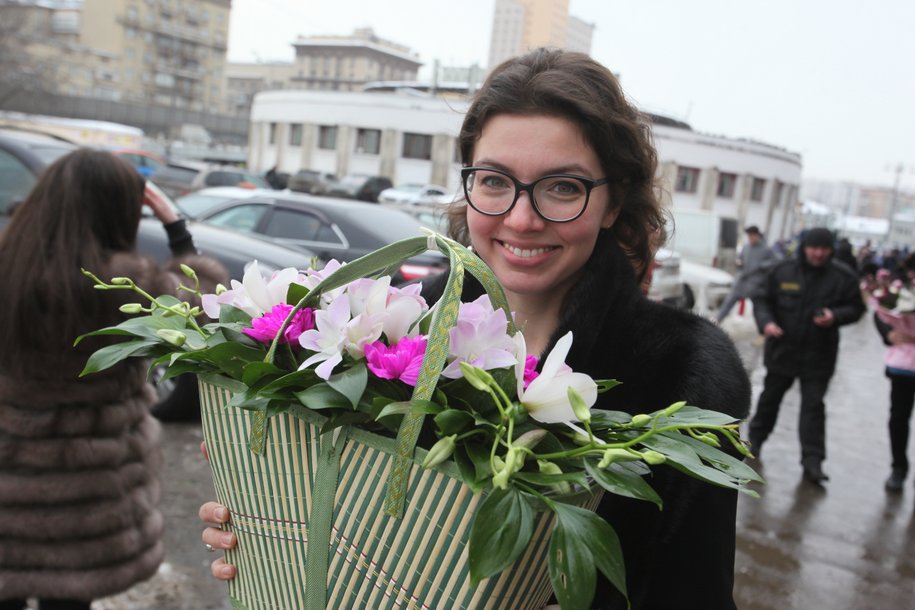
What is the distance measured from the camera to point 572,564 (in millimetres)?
830

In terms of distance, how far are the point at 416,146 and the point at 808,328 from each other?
40.4 meters

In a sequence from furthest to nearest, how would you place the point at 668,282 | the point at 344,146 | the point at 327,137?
the point at 327,137
the point at 344,146
the point at 668,282

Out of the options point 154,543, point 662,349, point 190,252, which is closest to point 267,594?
point 662,349

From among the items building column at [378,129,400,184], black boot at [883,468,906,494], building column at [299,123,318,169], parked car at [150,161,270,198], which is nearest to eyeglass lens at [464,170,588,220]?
black boot at [883,468,906,494]

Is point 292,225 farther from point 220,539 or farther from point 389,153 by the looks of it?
point 389,153

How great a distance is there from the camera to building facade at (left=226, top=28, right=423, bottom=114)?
336 feet

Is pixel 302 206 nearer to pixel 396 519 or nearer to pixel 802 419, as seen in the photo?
pixel 802 419

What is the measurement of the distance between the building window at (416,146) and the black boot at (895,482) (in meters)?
40.3

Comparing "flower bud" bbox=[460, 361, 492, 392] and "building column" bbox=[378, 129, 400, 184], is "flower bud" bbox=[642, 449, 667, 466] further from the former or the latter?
"building column" bbox=[378, 129, 400, 184]

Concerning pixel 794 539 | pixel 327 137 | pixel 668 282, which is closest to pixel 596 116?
pixel 794 539

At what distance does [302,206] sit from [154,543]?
5233 mm

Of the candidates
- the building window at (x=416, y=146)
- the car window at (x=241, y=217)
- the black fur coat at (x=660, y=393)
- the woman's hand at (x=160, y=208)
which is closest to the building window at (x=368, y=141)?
the building window at (x=416, y=146)

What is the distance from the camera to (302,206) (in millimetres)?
7543

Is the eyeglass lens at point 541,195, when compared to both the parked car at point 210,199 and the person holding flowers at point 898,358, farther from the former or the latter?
the parked car at point 210,199
